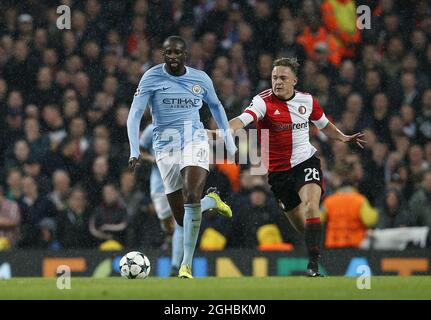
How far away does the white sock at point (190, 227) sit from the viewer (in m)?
9.82

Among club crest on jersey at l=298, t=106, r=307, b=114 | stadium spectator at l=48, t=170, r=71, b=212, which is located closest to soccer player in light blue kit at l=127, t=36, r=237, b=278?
club crest on jersey at l=298, t=106, r=307, b=114

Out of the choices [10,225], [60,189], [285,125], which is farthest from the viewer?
[60,189]

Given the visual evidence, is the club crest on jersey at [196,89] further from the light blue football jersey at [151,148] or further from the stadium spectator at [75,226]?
the stadium spectator at [75,226]

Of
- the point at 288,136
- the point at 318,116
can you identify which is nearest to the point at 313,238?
the point at 288,136

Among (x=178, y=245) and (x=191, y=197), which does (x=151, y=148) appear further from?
(x=191, y=197)

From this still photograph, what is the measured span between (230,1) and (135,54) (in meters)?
1.55

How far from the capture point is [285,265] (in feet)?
42.0

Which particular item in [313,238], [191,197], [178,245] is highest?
[191,197]

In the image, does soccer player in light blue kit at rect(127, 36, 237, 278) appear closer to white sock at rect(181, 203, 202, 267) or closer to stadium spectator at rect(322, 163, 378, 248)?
white sock at rect(181, 203, 202, 267)

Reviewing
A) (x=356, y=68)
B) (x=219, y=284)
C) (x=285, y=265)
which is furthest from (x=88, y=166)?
(x=219, y=284)

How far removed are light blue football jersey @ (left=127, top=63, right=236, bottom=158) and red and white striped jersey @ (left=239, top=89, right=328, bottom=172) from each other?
529 millimetres

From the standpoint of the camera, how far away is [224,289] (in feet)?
28.3

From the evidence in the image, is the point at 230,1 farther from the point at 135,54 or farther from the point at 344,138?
the point at 344,138

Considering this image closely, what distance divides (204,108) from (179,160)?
4337 mm
